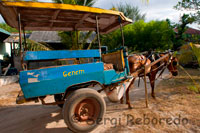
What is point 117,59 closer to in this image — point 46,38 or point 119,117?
point 119,117

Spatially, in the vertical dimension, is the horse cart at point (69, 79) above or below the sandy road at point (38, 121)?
above

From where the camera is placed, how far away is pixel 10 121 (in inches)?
126

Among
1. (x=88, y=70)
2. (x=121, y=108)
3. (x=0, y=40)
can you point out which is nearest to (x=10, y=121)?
(x=88, y=70)

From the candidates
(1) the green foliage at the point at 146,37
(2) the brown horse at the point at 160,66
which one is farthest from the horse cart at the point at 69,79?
(1) the green foliage at the point at 146,37

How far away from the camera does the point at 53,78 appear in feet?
6.86

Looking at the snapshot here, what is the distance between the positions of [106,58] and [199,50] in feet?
11.4

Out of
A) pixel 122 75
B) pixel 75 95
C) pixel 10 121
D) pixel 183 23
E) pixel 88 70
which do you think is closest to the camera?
pixel 75 95

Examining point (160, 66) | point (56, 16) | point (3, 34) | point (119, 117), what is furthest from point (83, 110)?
point (3, 34)

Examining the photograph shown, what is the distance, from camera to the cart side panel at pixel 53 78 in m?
2.00

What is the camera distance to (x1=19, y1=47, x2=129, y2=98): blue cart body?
79.0 inches

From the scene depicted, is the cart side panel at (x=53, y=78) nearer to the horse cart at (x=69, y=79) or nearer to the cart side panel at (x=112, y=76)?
the horse cart at (x=69, y=79)

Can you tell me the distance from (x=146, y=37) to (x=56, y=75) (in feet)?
41.2

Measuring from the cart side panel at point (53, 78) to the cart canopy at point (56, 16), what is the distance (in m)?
A: 1.07

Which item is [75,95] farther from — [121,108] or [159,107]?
[159,107]
